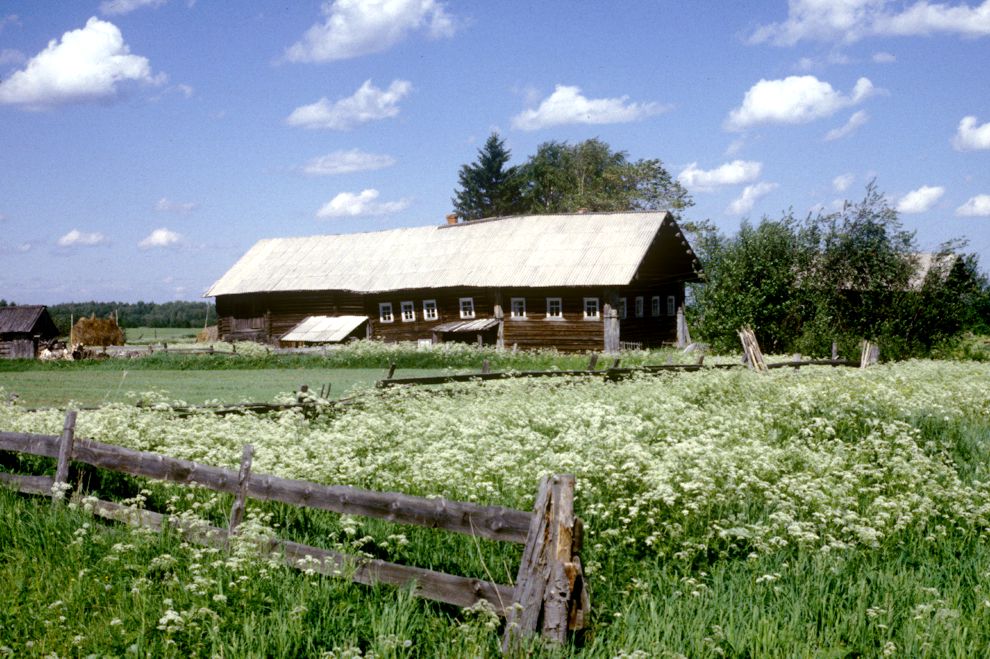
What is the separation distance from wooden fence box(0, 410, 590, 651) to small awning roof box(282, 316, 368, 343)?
34.5m

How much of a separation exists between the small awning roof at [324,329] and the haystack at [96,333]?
16230 millimetres

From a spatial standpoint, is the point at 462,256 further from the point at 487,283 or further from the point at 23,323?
the point at 23,323

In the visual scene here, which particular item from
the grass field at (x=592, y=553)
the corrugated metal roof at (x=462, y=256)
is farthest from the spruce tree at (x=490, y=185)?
the grass field at (x=592, y=553)

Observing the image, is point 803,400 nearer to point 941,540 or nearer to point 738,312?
point 941,540

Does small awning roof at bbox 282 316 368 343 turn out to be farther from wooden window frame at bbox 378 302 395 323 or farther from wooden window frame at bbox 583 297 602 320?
wooden window frame at bbox 583 297 602 320

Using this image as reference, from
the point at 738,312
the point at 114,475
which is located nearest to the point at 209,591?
the point at 114,475

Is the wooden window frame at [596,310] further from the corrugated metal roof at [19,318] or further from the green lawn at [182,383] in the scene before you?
the corrugated metal roof at [19,318]

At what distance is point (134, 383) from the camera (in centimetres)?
2823

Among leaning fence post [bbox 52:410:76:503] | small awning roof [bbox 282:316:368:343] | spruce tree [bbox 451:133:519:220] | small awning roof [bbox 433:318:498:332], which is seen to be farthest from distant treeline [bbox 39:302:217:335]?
leaning fence post [bbox 52:410:76:503]

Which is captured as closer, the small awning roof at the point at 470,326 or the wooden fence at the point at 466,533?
the wooden fence at the point at 466,533

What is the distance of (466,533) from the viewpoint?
5438 mm

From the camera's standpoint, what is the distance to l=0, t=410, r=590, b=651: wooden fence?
490cm

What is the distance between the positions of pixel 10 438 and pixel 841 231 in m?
32.7

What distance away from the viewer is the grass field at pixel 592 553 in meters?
A: 5.13
